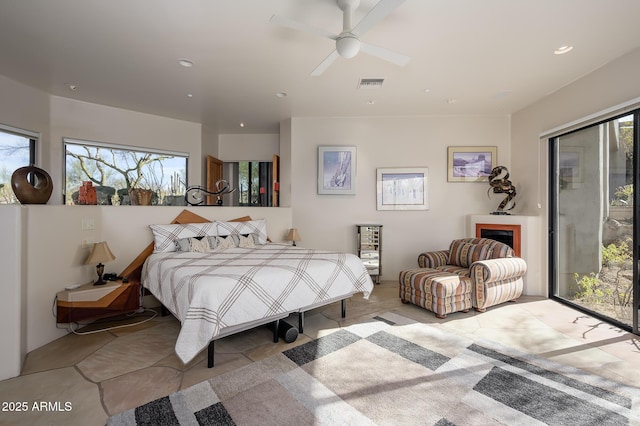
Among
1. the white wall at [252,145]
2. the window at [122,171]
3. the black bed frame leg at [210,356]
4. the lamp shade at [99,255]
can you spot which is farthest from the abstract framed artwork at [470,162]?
the lamp shade at [99,255]

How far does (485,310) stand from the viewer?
10.8 ft

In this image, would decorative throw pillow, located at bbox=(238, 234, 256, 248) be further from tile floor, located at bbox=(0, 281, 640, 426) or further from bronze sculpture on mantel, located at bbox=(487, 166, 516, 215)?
bronze sculpture on mantel, located at bbox=(487, 166, 516, 215)

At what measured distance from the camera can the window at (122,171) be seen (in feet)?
13.8

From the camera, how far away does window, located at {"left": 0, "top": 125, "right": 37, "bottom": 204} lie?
3357 millimetres

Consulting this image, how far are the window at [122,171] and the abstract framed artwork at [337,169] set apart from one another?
252 cm

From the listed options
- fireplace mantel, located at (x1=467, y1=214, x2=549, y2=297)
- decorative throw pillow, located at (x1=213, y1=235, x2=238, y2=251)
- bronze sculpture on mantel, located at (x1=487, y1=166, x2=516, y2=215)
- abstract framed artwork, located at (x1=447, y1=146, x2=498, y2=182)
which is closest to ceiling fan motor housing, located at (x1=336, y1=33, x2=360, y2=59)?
decorative throw pillow, located at (x1=213, y1=235, x2=238, y2=251)

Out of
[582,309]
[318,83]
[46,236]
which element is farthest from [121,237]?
[582,309]

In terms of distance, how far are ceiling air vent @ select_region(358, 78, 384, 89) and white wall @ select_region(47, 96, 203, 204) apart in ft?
10.8

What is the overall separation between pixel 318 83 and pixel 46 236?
10.5ft

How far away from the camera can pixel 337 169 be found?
4797 mm

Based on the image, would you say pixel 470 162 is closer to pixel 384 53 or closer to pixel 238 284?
pixel 384 53

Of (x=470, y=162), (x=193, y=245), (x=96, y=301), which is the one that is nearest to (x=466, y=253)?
(x=470, y=162)

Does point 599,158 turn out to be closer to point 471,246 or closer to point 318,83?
point 471,246

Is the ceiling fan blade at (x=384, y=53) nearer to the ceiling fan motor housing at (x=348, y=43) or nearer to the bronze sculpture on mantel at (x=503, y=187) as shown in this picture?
the ceiling fan motor housing at (x=348, y=43)
